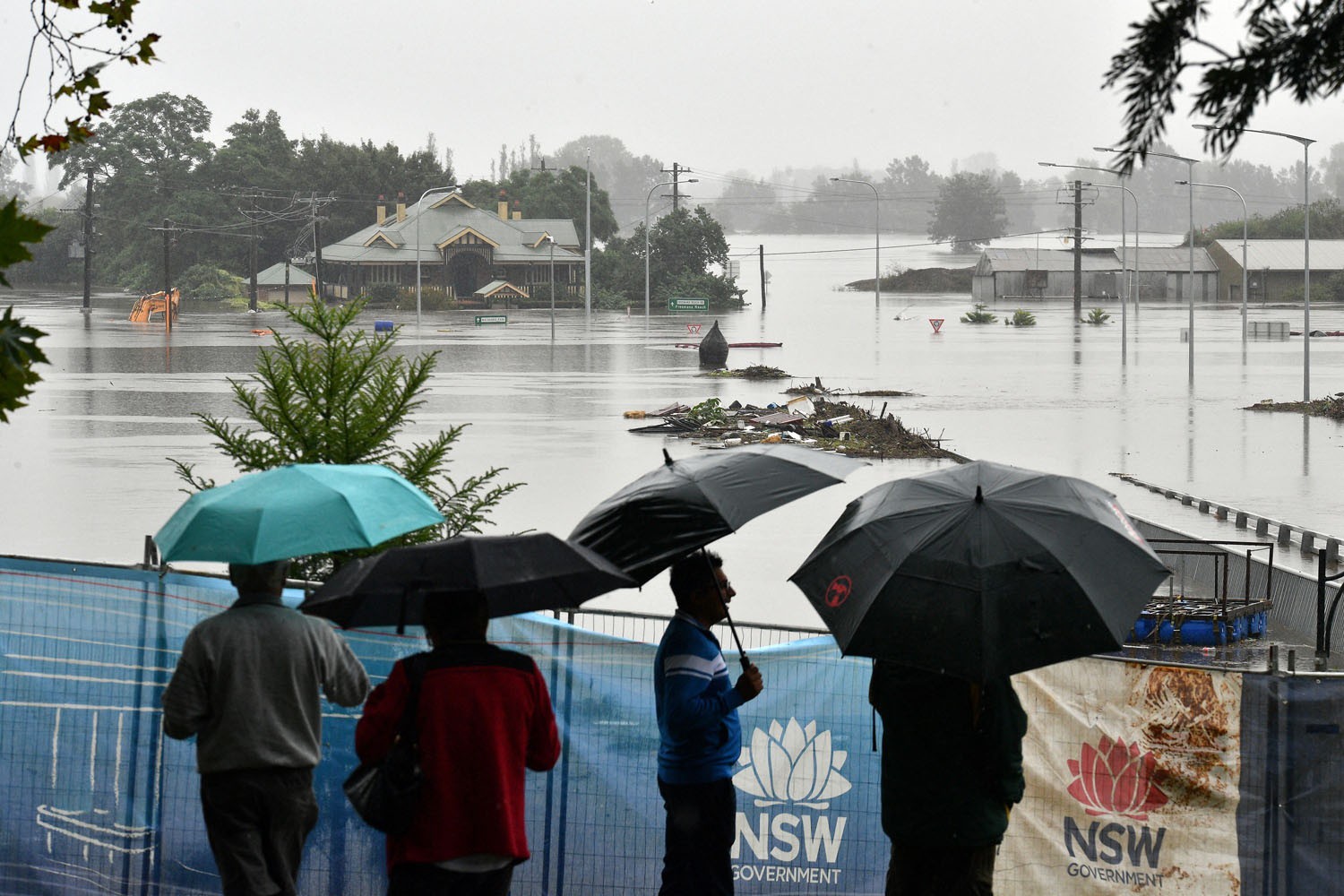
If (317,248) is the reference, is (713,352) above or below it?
below

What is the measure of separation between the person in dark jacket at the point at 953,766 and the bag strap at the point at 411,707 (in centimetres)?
152

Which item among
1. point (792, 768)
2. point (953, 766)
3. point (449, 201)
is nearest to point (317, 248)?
point (449, 201)

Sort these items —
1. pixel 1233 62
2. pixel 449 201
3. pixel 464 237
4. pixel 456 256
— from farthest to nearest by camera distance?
pixel 449 201 < pixel 456 256 < pixel 464 237 < pixel 1233 62

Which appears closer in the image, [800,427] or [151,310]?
[800,427]

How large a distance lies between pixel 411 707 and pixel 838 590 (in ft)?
4.73

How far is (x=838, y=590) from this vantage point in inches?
188

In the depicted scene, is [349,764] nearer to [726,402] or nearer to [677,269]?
[726,402]

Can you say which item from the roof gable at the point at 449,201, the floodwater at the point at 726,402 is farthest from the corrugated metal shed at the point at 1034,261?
the roof gable at the point at 449,201

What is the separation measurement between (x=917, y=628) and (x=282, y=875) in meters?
2.12

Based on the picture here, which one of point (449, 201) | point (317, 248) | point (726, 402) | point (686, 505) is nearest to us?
point (686, 505)

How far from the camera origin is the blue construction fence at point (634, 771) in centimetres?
575

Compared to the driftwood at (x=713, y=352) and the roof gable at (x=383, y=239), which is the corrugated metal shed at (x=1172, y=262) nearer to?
the roof gable at (x=383, y=239)

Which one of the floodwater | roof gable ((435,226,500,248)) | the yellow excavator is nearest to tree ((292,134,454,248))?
roof gable ((435,226,500,248))

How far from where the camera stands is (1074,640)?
4418mm
